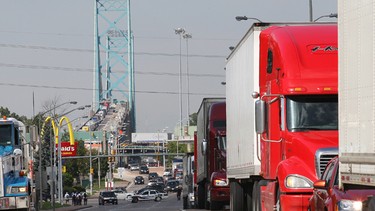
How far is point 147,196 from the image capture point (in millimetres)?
94500

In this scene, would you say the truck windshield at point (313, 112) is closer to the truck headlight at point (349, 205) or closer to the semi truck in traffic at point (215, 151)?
the truck headlight at point (349, 205)

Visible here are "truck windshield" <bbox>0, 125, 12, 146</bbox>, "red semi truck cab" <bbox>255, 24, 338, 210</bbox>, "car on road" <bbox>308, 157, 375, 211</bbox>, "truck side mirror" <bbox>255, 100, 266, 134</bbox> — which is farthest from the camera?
"truck windshield" <bbox>0, 125, 12, 146</bbox>

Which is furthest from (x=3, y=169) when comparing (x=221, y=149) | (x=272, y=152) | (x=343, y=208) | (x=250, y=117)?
(x=343, y=208)

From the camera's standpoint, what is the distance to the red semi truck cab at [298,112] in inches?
696

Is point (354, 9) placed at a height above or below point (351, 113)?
above

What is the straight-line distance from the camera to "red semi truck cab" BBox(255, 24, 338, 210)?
1769 cm

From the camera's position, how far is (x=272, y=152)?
64.8 ft

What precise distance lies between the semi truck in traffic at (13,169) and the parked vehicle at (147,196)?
6019 centimetres

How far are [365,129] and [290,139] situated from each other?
6526mm

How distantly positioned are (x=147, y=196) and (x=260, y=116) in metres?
75.8

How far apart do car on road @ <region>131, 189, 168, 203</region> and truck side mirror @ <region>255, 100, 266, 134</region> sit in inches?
2855

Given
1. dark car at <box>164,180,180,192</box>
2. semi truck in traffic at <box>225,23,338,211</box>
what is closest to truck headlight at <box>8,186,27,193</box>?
semi truck in traffic at <box>225,23,338,211</box>

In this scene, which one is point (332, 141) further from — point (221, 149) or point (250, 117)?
point (221, 149)

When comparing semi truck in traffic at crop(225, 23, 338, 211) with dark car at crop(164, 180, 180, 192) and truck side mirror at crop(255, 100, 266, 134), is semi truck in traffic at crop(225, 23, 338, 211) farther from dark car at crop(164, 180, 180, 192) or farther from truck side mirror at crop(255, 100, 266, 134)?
dark car at crop(164, 180, 180, 192)
